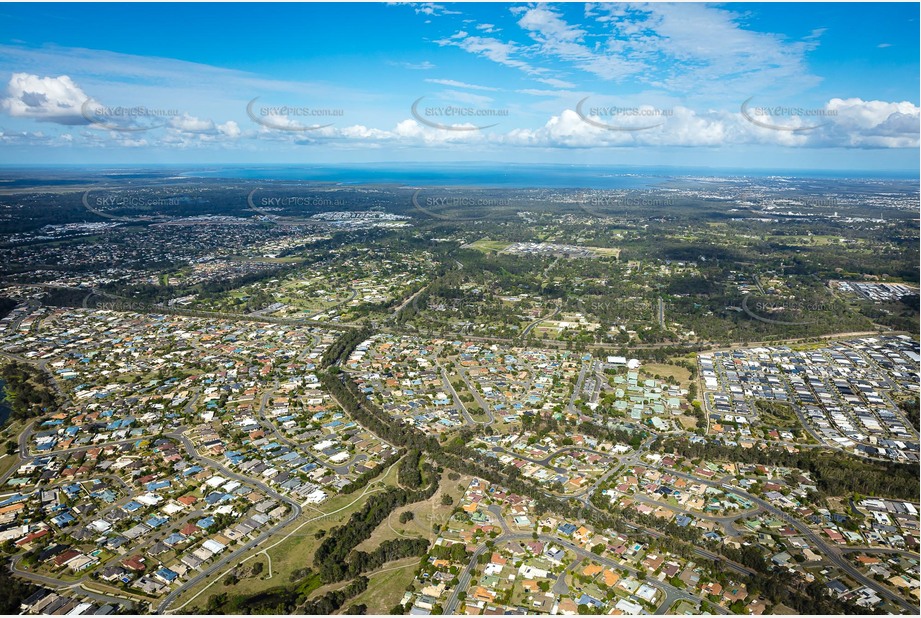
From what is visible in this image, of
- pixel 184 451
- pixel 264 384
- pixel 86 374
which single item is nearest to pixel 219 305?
pixel 86 374

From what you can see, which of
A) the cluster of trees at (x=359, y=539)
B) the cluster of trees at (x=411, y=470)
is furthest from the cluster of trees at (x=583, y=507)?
the cluster of trees at (x=411, y=470)

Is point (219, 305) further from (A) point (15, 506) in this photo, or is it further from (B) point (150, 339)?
(A) point (15, 506)

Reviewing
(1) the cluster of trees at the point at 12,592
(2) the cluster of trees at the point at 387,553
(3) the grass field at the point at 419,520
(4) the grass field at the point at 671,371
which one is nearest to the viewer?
(1) the cluster of trees at the point at 12,592

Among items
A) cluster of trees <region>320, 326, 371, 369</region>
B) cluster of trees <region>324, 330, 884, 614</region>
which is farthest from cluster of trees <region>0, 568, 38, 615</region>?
cluster of trees <region>320, 326, 371, 369</region>

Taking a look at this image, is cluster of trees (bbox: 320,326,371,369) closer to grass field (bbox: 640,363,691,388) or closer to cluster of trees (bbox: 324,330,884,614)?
cluster of trees (bbox: 324,330,884,614)

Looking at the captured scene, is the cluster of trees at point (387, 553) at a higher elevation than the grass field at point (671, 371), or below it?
below

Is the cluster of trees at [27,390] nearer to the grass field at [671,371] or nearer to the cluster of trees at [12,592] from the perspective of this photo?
the cluster of trees at [12,592]
